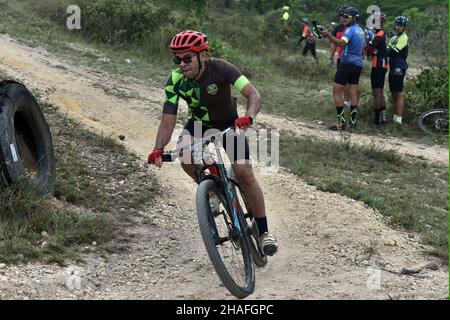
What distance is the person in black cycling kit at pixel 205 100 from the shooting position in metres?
4.62

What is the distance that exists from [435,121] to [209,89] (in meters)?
7.68

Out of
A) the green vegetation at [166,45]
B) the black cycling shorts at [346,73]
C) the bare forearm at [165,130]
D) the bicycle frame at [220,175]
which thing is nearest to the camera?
the bicycle frame at [220,175]

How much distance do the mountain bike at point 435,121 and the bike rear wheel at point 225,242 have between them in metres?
7.56

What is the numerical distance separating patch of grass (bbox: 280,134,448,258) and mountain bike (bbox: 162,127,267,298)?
2346 millimetres

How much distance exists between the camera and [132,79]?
12.2 meters

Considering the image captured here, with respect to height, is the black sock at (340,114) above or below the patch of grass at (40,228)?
below

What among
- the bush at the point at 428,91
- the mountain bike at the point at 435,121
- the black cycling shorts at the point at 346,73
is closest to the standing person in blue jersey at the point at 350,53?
the black cycling shorts at the point at 346,73

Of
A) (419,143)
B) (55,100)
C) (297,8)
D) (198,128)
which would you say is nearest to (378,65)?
(419,143)

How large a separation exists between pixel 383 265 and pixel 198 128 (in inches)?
82.0

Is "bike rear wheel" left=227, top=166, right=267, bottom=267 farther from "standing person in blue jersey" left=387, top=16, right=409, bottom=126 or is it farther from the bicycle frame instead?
"standing person in blue jersey" left=387, top=16, right=409, bottom=126

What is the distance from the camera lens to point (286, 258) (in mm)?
5523

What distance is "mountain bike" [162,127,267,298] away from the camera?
4.19 metres

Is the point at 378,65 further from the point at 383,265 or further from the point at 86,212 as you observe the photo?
the point at 86,212

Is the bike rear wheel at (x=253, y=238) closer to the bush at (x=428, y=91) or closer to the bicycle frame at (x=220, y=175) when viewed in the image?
the bicycle frame at (x=220, y=175)
